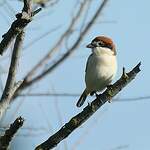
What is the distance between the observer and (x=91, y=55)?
15.4ft

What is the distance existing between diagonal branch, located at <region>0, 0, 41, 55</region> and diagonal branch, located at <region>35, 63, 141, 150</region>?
49cm

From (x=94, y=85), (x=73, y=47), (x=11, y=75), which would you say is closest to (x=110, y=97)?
(x=11, y=75)

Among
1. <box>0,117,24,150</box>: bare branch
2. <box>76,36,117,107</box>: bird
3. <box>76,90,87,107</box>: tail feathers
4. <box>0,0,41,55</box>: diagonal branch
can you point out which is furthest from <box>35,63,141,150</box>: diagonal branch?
<box>76,90,87,107</box>: tail feathers

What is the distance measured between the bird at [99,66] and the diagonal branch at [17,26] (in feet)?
5.47

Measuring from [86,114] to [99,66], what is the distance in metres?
1.71

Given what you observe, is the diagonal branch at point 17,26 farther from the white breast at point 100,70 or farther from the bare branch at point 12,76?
the white breast at point 100,70

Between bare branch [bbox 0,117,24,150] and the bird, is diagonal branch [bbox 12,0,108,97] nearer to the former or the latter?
the bird

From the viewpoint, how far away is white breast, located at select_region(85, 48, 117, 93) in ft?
14.4

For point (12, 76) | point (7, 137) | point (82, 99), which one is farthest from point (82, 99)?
point (7, 137)

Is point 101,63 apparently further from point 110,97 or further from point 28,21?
point 28,21

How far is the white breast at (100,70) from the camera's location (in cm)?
439

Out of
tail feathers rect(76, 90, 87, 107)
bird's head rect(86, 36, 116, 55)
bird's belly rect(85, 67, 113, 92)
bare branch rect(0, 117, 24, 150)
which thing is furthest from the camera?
bird's head rect(86, 36, 116, 55)

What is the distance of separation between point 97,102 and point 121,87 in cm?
15

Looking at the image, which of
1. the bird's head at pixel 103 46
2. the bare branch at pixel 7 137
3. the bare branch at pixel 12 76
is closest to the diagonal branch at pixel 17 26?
the bare branch at pixel 12 76
